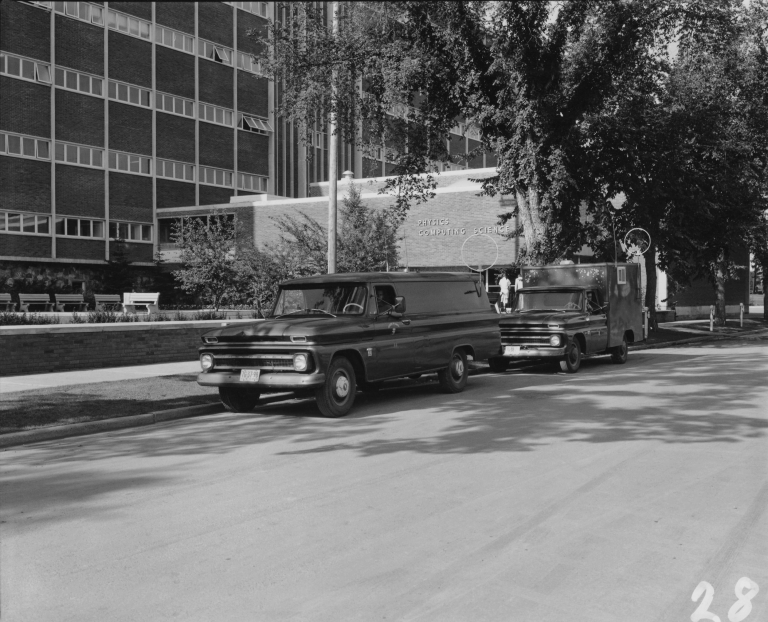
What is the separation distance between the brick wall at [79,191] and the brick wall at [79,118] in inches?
63.7

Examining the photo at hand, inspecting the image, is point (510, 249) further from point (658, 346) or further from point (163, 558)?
point (163, 558)

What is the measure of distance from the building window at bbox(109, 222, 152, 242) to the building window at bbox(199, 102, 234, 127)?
8039 millimetres

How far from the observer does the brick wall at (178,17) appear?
4841cm

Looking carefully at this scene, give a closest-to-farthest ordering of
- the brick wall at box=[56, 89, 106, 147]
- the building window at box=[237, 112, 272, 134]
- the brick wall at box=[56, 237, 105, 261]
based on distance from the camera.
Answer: the brick wall at box=[56, 89, 106, 147] → the brick wall at box=[56, 237, 105, 261] → the building window at box=[237, 112, 272, 134]

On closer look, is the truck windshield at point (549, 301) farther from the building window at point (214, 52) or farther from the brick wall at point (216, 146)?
the building window at point (214, 52)

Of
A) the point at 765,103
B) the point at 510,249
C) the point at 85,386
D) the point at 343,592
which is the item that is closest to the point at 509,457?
the point at 343,592

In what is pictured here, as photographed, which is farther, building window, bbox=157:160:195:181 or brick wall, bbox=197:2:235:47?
building window, bbox=157:160:195:181

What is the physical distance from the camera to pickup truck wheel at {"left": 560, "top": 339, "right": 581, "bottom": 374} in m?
16.8

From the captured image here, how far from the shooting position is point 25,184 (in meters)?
41.9

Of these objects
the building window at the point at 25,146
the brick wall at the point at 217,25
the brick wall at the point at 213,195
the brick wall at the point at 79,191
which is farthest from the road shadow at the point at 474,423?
the brick wall at the point at 217,25

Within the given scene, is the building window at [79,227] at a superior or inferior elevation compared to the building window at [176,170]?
inferior

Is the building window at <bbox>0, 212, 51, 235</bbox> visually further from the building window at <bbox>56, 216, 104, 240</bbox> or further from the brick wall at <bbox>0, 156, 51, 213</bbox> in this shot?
the building window at <bbox>56, 216, 104, 240</bbox>

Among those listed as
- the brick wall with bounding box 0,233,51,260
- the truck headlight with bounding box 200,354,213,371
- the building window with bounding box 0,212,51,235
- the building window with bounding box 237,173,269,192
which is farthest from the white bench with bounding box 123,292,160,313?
the truck headlight with bounding box 200,354,213,371

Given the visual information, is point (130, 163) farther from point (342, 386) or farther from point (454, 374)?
point (342, 386)
